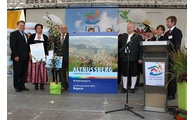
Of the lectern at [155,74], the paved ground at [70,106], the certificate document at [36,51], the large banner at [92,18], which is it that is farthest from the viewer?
the large banner at [92,18]

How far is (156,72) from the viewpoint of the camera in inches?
179

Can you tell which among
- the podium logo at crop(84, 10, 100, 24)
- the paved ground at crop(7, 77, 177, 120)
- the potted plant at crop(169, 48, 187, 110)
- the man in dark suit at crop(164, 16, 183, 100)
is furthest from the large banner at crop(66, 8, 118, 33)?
the potted plant at crop(169, 48, 187, 110)

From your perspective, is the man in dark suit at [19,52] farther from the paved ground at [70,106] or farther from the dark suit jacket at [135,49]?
the dark suit jacket at [135,49]

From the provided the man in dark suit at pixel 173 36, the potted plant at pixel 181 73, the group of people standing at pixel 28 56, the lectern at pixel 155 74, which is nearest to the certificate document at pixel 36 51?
the group of people standing at pixel 28 56

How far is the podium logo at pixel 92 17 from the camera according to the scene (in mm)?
10055

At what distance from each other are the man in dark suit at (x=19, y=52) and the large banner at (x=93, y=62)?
135 cm

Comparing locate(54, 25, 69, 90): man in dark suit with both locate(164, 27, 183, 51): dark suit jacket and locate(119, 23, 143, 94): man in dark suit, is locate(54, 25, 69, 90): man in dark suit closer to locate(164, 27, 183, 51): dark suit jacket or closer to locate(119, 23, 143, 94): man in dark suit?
locate(119, 23, 143, 94): man in dark suit

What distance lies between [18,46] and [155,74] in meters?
3.94

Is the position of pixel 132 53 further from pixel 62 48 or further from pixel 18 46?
pixel 18 46

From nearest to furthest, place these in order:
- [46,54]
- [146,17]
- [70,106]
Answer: [70,106] → [46,54] → [146,17]

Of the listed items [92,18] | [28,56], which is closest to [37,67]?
[28,56]

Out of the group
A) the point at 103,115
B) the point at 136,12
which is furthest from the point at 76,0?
the point at 103,115

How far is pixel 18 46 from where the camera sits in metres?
6.36

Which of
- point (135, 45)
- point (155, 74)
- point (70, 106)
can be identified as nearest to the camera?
point (155, 74)
